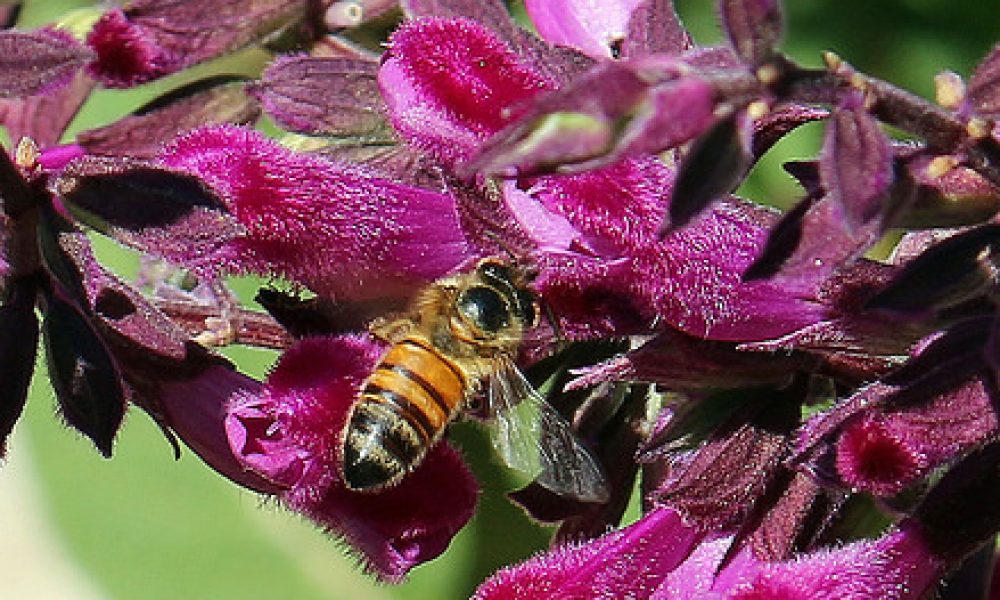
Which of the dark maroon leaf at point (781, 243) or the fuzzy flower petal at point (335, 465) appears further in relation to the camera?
the fuzzy flower petal at point (335, 465)

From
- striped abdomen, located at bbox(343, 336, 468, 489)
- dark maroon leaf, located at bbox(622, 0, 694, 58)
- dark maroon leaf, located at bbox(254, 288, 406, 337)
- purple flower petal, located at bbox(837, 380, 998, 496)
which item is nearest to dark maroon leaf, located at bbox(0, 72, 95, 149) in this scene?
dark maroon leaf, located at bbox(254, 288, 406, 337)

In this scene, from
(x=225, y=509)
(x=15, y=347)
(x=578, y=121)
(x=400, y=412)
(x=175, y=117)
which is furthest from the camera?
(x=225, y=509)

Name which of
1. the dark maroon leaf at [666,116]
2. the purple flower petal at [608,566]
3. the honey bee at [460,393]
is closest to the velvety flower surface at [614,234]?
the honey bee at [460,393]

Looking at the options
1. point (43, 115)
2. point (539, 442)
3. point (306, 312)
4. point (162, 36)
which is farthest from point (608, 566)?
point (43, 115)

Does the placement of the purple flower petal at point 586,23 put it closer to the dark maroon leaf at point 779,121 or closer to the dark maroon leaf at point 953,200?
the dark maroon leaf at point 779,121

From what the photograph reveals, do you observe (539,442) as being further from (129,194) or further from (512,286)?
(129,194)

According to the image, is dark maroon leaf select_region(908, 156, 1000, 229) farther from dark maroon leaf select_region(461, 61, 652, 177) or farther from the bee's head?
the bee's head

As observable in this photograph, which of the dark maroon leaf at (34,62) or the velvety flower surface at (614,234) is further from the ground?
the dark maroon leaf at (34,62)
